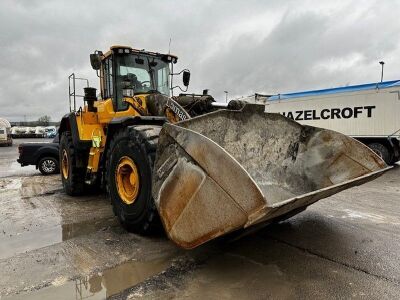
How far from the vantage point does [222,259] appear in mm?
3842

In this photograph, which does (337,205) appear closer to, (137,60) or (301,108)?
(137,60)

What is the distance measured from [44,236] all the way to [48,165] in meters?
7.92

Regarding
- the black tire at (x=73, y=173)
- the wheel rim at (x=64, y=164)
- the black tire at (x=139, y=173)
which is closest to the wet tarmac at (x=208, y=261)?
the black tire at (x=139, y=173)

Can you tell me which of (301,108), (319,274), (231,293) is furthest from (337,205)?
(301,108)

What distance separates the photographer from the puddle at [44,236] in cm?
443

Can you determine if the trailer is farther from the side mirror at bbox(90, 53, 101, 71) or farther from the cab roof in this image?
the side mirror at bbox(90, 53, 101, 71)

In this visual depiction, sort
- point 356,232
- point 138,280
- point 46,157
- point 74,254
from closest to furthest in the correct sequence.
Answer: point 138,280
point 74,254
point 356,232
point 46,157

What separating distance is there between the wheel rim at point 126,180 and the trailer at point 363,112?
10933mm

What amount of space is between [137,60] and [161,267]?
3.82 metres

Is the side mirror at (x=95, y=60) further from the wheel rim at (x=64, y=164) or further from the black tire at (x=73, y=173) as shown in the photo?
the wheel rim at (x=64, y=164)

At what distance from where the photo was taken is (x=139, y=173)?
14.4 feet

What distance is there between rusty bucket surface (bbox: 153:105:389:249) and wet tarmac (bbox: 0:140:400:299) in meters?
0.51

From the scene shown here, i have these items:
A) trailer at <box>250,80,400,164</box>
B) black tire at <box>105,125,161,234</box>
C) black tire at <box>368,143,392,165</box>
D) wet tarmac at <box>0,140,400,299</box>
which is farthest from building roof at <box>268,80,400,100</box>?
black tire at <box>105,125,161,234</box>

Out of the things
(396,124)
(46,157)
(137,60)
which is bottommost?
(46,157)
